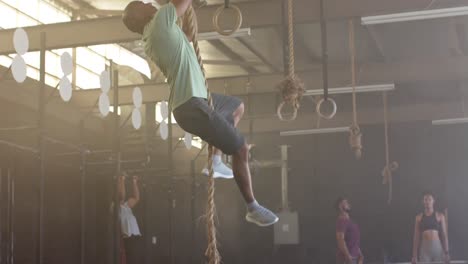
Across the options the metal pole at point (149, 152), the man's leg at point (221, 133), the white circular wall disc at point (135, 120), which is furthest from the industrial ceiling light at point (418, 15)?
the metal pole at point (149, 152)

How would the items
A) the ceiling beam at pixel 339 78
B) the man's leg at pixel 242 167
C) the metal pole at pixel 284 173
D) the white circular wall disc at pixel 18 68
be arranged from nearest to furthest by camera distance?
the man's leg at pixel 242 167 < the white circular wall disc at pixel 18 68 < the ceiling beam at pixel 339 78 < the metal pole at pixel 284 173

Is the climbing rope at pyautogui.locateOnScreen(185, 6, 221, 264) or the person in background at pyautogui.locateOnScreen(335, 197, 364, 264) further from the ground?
the climbing rope at pyautogui.locateOnScreen(185, 6, 221, 264)

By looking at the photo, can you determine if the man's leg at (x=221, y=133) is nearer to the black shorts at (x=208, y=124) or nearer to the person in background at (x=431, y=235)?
the black shorts at (x=208, y=124)

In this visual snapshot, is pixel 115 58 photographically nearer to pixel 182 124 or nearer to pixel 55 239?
pixel 55 239

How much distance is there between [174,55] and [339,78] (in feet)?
26.2

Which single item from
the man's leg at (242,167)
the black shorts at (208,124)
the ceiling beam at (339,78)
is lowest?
the man's leg at (242,167)

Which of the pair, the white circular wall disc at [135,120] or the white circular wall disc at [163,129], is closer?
the white circular wall disc at [135,120]

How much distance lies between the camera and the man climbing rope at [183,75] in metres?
3.17

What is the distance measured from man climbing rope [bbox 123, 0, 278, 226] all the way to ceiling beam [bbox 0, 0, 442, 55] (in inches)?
182

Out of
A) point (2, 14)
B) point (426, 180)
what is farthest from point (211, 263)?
point (426, 180)

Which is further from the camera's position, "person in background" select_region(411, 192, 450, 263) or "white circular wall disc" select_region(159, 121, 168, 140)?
"white circular wall disc" select_region(159, 121, 168, 140)

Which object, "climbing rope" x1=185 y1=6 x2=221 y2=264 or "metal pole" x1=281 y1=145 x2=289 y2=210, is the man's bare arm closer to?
"climbing rope" x1=185 y1=6 x2=221 y2=264

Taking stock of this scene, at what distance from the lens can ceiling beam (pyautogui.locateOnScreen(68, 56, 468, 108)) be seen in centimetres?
1058

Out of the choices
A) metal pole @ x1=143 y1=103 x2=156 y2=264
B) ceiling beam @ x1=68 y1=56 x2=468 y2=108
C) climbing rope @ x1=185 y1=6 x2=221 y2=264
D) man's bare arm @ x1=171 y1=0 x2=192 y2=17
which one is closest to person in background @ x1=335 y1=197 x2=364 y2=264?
ceiling beam @ x1=68 y1=56 x2=468 y2=108
